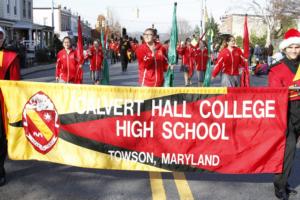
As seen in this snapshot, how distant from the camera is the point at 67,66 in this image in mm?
10578

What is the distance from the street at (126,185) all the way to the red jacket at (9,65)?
1304 mm

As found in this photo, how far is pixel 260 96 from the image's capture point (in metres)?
5.31

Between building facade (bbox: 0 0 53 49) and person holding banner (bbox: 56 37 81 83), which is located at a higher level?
building facade (bbox: 0 0 53 49)

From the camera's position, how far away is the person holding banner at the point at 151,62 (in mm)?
8812

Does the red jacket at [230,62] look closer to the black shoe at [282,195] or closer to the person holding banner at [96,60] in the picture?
the person holding banner at [96,60]

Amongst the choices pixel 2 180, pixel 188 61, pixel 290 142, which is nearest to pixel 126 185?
pixel 2 180

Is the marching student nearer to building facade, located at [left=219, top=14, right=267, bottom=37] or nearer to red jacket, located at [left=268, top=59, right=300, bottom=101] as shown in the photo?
red jacket, located at [left=268, top=59, right=300, bottom=101]

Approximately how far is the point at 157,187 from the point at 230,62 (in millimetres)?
6597

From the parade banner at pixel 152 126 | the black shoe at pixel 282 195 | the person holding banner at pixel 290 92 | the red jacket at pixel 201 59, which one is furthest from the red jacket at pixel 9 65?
the red jacket at pixel 201 59

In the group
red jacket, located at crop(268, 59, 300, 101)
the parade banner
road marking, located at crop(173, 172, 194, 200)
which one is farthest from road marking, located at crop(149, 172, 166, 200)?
red jacket, located at crop(268, 59, 300, 101)

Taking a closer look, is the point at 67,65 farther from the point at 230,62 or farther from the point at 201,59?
the point at 201,59

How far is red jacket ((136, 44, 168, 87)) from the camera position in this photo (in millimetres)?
8828

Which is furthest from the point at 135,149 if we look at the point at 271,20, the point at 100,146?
the point at 271,20

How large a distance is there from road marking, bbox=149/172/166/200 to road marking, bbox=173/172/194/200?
193 millimetres
